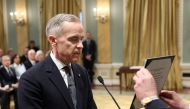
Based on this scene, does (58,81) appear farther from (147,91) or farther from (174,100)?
(174,100)

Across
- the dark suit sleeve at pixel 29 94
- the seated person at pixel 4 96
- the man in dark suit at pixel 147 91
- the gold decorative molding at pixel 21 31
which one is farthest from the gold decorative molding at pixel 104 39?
the man in dark suit at pixel 147 91

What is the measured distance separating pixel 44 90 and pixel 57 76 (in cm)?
13

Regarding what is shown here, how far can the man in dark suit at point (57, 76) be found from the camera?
53.8 inches

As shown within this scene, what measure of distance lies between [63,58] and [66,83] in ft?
0.54

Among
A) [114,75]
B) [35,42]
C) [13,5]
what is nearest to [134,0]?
[114,75]

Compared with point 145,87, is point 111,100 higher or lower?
lower

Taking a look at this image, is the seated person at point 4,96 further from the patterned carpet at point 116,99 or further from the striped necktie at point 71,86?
the striped necktie at point 71,86

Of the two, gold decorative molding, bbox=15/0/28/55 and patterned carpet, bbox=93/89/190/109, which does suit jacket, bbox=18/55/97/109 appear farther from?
gold decorative molding, bbox=15/0/28/55

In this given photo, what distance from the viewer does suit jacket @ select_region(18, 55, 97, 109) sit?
1352 millimetres


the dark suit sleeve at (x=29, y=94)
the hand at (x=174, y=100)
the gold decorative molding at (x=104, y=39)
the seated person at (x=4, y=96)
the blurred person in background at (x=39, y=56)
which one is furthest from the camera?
the gold decorative molding at (x=104, y=39)

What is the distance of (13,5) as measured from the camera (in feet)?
29.9

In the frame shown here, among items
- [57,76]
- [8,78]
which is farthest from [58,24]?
[8,78]

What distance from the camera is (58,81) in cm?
145

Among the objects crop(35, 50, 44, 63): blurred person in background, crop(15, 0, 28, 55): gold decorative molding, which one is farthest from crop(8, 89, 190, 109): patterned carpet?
crop(15, 0, 28, 55): gold decorative molding
